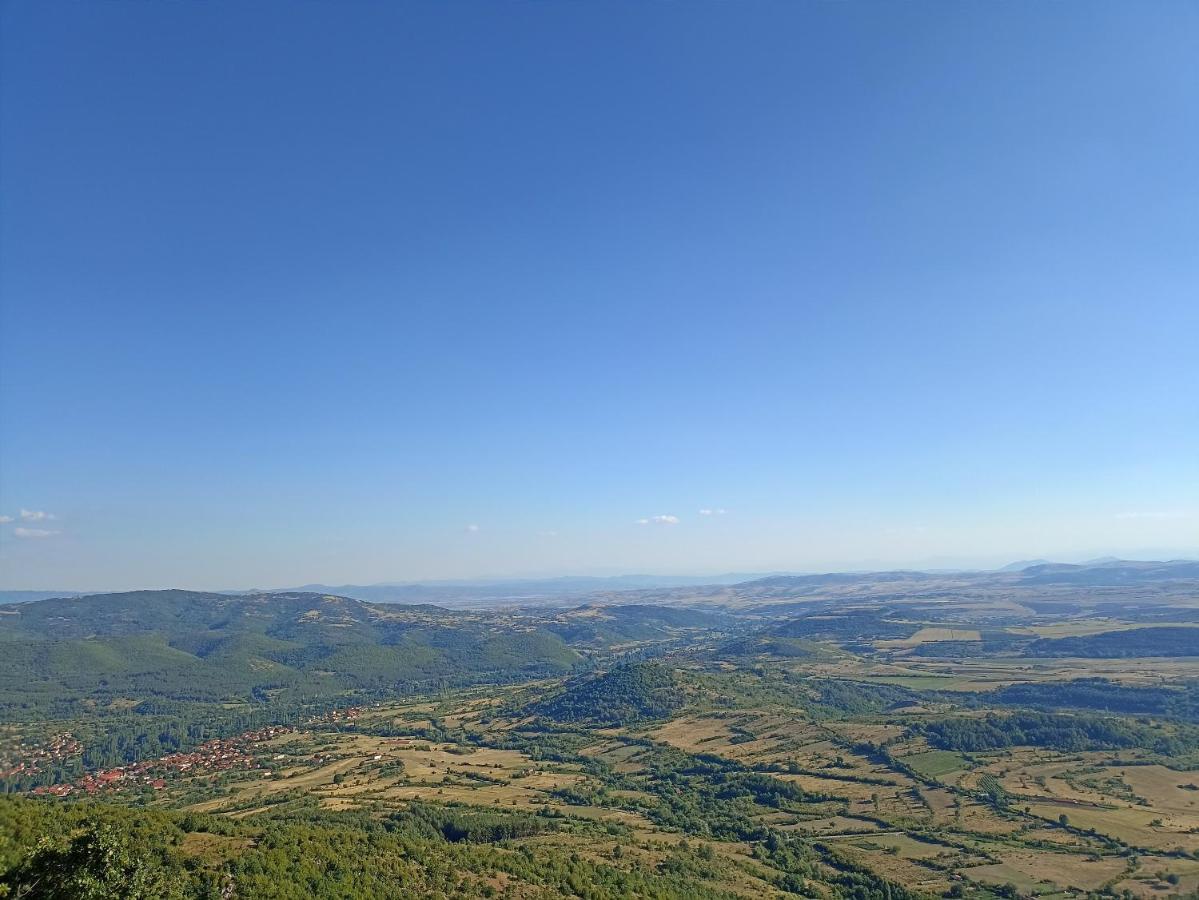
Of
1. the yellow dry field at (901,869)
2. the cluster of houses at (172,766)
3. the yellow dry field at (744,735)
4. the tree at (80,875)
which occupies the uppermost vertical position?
the tree at (80,875)

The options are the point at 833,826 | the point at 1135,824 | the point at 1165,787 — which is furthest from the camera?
the point at 1165,787

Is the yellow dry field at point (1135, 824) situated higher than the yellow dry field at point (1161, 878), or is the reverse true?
the yellow dry field at point (1161, 878)

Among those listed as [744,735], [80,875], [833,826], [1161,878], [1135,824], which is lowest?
[744,735]

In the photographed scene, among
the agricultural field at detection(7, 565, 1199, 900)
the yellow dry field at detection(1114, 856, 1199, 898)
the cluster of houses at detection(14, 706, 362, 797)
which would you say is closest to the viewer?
the agricultural field at detection(7, 565, 1199, 900)

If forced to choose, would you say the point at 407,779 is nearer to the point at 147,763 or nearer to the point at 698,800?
the point at 698,800

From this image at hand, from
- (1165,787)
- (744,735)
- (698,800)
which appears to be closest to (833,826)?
(698,800)

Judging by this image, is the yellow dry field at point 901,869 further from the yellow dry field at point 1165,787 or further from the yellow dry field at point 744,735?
the yellow dry field at point 744,735

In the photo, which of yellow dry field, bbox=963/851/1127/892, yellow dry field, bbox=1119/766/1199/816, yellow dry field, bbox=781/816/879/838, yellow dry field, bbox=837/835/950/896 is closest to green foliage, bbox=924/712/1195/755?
yellow dry field, bbox=1119/766/1199/816

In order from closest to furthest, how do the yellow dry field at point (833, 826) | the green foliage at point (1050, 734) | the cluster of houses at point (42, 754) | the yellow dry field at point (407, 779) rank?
the yellow dry field at point (833, 826) < the yellow dry field at point (407, 779) < the green foliage at point (1050, 734) < the cluster of houses at point (42, 754)

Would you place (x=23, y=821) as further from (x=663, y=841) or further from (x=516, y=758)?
(x=516, y=758)

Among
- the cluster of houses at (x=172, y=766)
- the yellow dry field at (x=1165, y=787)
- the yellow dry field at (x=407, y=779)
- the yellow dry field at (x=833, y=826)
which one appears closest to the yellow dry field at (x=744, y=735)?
the yellow dry field at (x=407, y=779)

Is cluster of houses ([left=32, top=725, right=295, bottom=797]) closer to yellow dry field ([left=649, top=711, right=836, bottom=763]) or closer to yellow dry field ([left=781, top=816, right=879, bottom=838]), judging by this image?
yellow dry field ([left=649, top=711, right=836, bottom=763])
